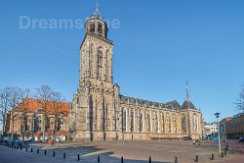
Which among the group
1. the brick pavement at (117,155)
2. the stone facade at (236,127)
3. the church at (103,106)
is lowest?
the stone facade at (236,127)

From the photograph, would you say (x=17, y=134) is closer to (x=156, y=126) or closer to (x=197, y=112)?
(x=156, y=126)

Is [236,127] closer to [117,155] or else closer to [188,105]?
[188,105]

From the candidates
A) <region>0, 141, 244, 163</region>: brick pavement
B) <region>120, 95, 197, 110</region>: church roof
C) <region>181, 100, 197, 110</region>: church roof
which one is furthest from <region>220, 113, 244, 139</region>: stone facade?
<region>0, 141, 244, 163</region>: brick pavement

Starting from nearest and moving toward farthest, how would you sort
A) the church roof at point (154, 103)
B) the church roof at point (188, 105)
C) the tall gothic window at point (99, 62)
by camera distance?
the tall gothic window at point (99, 62), the church roof at point (154, 103), the church roof at point (188, 105)

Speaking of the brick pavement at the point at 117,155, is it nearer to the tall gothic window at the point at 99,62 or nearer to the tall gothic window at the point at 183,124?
the tall gothic window at the point at 99,62

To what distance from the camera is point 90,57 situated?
71438 millimetres

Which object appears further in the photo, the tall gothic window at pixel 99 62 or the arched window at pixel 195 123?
the arched window at pixel 195 123

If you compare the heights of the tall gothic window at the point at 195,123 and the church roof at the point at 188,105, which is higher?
the church roof at the point at 188,105

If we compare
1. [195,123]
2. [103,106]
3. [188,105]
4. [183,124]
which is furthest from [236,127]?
[103,106]

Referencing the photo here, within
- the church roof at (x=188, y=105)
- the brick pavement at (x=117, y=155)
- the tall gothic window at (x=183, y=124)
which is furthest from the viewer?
the church roof at (x=188, y=105)

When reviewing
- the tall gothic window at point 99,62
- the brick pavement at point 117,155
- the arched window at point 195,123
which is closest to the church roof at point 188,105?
the arched window at point 195,123

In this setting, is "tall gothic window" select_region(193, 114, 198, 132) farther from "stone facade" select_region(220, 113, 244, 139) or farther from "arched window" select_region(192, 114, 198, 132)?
"stone facade" select_region(220, 113, 244, 139)

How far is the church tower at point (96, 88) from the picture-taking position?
64.5 meters

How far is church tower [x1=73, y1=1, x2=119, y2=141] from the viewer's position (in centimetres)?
6450
